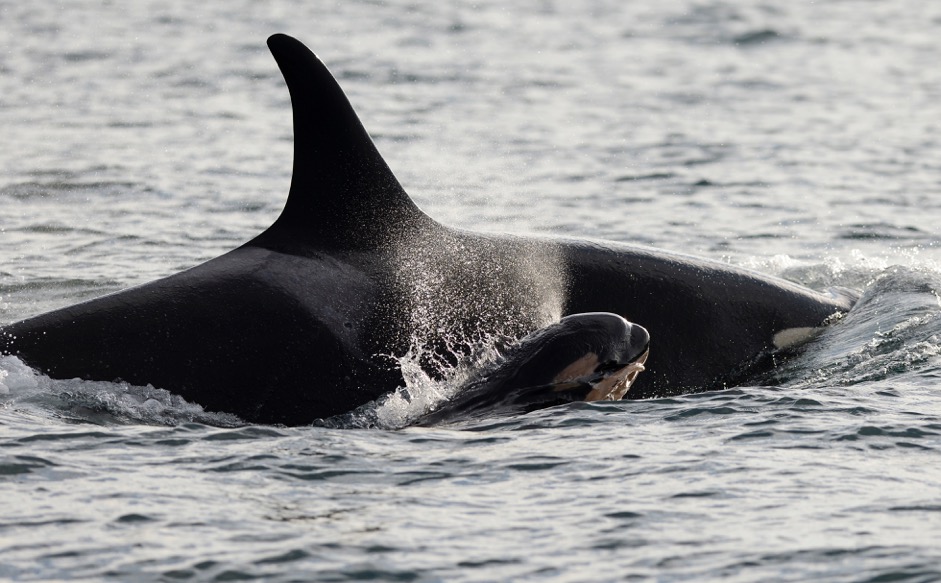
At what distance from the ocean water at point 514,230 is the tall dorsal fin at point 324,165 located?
5.10 ft

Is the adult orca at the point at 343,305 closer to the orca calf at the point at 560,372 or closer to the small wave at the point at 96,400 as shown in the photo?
the small wave at the point at 96,400

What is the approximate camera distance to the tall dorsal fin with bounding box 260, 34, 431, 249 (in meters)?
11.5

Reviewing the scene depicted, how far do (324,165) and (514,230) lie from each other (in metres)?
8.10

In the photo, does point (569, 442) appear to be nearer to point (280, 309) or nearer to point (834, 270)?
point (280, 309)

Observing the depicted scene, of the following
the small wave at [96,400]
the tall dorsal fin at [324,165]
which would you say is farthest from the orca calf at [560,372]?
the small wave at [96,400]

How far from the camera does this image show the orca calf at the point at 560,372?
1111 centimetres

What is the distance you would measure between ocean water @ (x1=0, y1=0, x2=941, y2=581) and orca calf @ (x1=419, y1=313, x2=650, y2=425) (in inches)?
8.9

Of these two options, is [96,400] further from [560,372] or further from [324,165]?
[560,372]

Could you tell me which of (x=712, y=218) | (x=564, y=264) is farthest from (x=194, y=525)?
(x=712, y=218)

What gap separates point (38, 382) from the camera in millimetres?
10648

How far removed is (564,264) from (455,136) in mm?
14143

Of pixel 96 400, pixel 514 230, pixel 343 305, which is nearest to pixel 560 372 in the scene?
pixel 343 305

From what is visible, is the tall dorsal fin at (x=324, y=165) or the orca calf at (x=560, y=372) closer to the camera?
the orca calf at (x=560, y=372)

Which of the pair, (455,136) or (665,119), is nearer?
(455,136)
